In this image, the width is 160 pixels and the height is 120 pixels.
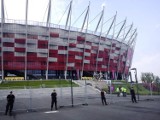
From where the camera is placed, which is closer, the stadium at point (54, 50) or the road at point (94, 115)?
the road at point (94, 115)

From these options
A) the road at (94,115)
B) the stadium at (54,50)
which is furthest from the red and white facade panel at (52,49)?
the road at (94,115)

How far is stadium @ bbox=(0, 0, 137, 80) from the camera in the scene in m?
65.6

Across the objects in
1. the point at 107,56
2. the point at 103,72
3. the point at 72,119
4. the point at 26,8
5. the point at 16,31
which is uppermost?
the point at 26,8

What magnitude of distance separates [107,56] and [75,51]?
15276 mm

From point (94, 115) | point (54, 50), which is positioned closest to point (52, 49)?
point (54, 50)

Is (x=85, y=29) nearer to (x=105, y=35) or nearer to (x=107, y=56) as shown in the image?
(x=105, y=35)

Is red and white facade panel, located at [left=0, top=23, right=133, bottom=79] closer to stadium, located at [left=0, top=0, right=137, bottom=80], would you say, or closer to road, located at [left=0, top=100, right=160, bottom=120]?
stadium, located at [left=0, top=0, right=137, bottom=80]

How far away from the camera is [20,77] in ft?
216

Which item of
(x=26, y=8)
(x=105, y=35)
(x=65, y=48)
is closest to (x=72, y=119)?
(x=26, y=8)

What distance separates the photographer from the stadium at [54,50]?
65.6 m

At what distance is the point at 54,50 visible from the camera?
233ft

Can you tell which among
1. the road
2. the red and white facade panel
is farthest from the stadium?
the road

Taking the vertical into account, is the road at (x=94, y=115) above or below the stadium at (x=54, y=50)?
below

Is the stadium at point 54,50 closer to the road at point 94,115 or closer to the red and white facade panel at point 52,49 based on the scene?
the red and white facade panel at point 52,49
